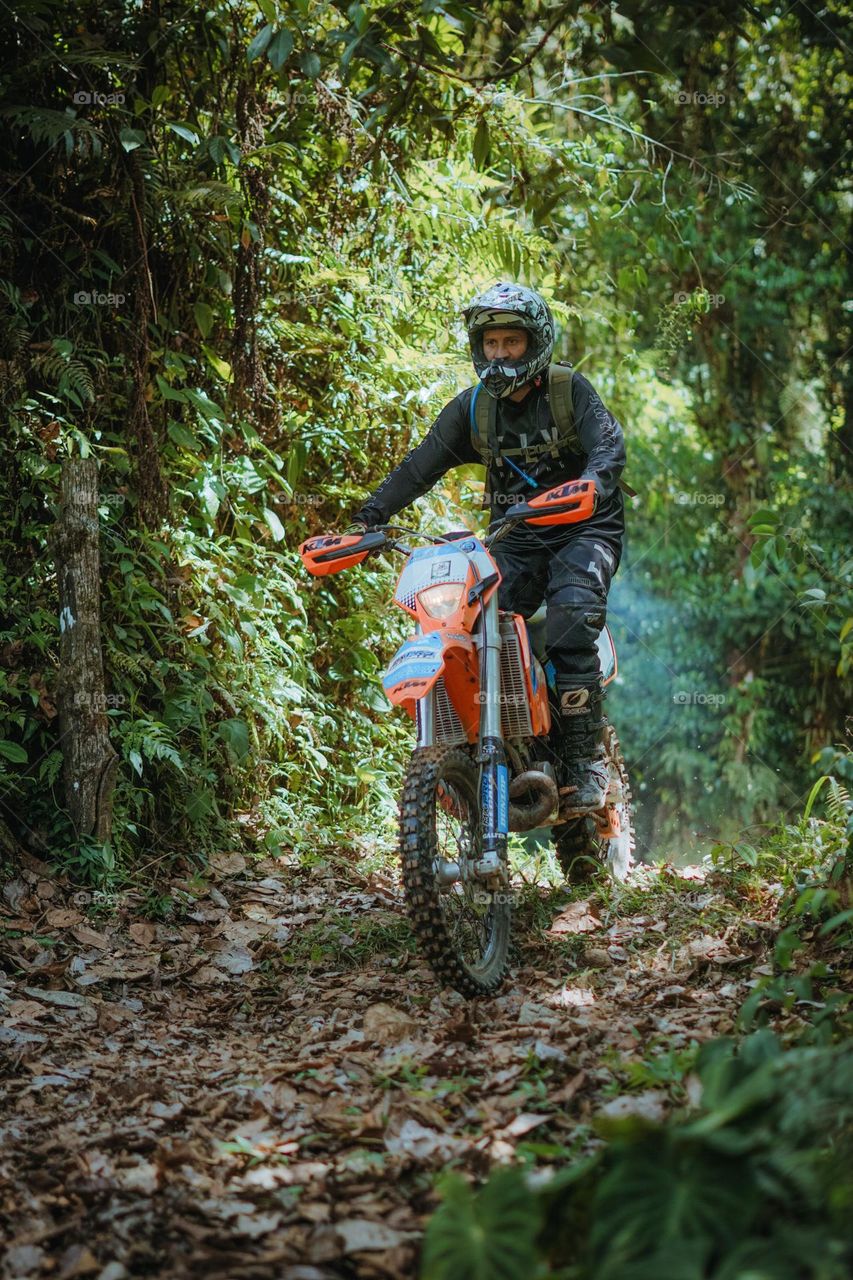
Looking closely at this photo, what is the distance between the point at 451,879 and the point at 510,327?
238cm

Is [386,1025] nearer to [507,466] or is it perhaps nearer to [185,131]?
[507,466]

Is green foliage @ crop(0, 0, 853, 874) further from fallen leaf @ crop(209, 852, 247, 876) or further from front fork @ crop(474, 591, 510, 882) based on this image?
front fork @ crop(474, 591, 510, 882)

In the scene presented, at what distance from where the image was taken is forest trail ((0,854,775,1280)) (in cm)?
231

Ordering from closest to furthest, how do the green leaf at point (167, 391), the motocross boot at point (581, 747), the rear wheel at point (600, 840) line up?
the motocross boot at point (581, 747)
the rear wheel at point (600, 840)
the green leaf at point (167, 391)

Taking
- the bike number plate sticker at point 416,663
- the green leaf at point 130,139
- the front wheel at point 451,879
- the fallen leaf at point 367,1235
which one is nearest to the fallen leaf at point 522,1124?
the fallen leaf at point 367,1235

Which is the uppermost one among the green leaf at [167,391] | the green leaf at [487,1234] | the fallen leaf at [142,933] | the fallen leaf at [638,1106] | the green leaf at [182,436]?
the green leaf at [167,391]

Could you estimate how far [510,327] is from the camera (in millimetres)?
4938

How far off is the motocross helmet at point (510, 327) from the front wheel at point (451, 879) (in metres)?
1.67

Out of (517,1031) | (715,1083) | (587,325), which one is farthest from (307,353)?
(587,325)

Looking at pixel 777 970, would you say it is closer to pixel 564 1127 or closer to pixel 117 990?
pixel 564 1127

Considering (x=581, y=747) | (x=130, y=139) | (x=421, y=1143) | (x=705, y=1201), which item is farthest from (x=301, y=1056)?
(x=130, y=139)

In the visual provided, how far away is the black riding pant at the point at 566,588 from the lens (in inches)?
192

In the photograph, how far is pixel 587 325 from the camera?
1380 centimetres

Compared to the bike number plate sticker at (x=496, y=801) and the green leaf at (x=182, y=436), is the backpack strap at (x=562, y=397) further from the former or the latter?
the green leaf at (x=182, y=436)
